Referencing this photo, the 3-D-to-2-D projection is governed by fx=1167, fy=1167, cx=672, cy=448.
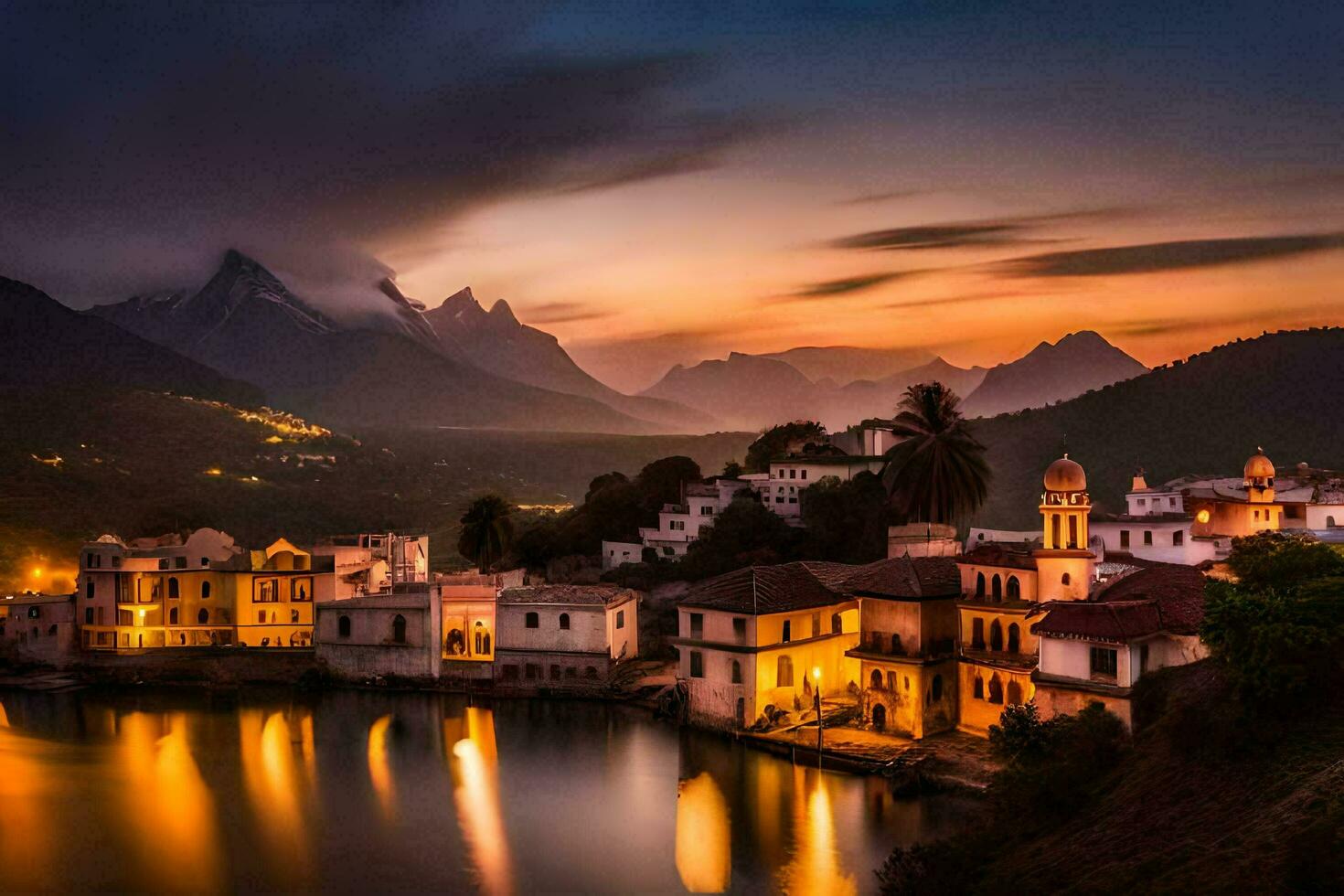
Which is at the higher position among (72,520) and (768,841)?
(72,520)

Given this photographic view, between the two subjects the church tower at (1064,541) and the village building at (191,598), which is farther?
the village building at (191,598)

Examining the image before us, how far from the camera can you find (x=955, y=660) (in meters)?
32.5

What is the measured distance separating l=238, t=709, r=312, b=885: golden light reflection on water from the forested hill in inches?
1620

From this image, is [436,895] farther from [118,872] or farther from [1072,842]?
[1072,842]

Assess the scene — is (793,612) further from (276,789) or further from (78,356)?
(78,356)

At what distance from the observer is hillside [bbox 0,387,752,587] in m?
81.9

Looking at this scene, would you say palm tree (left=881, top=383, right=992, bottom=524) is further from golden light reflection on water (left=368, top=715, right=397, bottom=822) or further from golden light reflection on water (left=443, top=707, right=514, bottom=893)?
golden light reflection on water (left=368, top=715, right=397, bottom=822)

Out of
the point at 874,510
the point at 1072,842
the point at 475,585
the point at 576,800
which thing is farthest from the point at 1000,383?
the point at 1072,842

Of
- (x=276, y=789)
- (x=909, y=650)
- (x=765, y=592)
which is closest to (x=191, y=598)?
(x=276, y=789)

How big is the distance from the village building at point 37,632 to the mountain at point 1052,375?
241 ft

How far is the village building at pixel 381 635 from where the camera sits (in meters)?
44.1

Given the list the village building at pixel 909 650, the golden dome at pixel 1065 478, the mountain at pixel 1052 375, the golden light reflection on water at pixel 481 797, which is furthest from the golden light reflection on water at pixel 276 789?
the mountain at pixel 1052 375

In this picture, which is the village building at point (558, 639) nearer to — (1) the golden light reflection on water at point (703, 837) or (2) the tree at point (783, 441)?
(1) the golden light reflection on water at point (703, 837)

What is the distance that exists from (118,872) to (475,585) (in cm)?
2019
